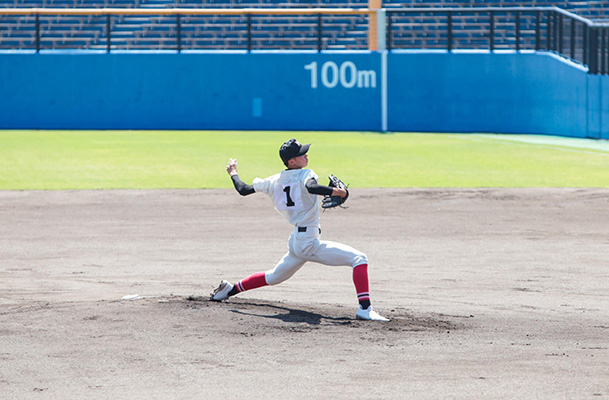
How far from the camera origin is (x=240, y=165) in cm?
1888

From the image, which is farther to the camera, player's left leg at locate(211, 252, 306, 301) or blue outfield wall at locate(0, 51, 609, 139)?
blue outfield wall at locate(0, 51, 609, 139)

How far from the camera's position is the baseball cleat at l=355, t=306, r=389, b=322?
720 cm

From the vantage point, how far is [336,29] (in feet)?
96.2

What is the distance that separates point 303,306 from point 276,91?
21.4 m

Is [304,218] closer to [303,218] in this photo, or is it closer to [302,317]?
[303,218]

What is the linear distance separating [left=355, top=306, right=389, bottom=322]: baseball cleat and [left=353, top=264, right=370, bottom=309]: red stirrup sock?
36 mm

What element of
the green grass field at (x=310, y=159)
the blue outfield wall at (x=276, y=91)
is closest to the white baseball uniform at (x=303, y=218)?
the green grass field at (x=310, y=159)

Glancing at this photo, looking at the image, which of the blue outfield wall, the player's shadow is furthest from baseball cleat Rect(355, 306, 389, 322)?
the blue outfield wall

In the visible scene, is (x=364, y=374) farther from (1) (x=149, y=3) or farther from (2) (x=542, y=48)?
(1) (x=149, y=3)

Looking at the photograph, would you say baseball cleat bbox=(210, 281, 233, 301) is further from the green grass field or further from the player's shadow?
the green grass field

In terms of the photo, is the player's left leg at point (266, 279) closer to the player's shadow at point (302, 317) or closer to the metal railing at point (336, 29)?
the player's shadow at point (302, 317)

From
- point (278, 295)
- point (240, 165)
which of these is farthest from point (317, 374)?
point (240, 165)

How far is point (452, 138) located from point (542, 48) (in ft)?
13.9

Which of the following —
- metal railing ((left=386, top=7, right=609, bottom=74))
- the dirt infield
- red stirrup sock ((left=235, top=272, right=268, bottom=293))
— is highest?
metal railing ((left=386, top=7, right=609, bottom=74))
